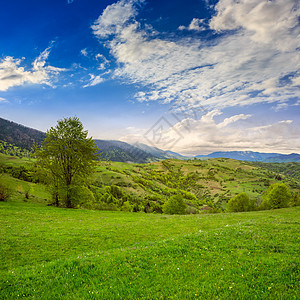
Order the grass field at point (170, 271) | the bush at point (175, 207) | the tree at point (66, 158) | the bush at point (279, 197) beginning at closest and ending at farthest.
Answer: the grass field at point (170, 271) → the tree at point (66, 158) → the bush at point (279, 197) → the bush at point (175, 207)

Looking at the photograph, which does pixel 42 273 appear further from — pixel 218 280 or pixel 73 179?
pixel 73 179

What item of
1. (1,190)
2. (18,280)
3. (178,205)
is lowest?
(178,205)

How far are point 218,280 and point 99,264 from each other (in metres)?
6.19

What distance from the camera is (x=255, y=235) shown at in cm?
1322

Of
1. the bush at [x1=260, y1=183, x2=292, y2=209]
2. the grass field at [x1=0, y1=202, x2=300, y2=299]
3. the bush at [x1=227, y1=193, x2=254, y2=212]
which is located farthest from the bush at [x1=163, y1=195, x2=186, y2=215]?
the grass field at [x1=0, y1=202, x2=300, y2=299]

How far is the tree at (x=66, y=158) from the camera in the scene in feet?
131

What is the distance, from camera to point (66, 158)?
134ft

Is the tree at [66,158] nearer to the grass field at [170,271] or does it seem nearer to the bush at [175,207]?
the grass field at [170,271]

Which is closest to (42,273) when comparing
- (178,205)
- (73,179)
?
(73,179)

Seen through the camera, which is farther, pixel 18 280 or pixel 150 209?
pixel 150 209

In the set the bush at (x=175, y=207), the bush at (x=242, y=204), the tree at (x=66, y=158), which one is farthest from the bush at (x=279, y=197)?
the tree at (x=66, y=158)

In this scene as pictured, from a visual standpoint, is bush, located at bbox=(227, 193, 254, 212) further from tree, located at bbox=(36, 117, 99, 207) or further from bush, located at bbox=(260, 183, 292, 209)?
tree, located at bbox=(36, 117, 99, 207)

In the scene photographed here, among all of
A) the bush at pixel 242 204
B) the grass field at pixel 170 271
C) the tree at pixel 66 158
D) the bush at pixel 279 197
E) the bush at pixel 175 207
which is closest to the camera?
the grass field at pixel 170 271

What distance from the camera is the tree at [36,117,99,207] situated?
39.9 metres
